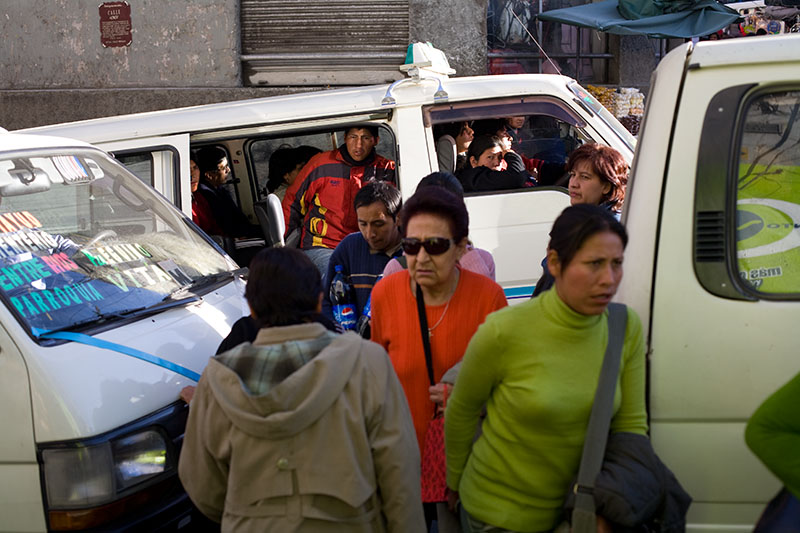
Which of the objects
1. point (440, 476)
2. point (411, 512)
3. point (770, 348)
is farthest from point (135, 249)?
point (770, 348)

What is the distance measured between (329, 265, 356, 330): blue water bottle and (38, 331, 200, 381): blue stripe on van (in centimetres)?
76

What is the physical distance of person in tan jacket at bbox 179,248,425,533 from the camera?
7.57ft

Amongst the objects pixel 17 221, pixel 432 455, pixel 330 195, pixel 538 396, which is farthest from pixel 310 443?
pixel 330 195

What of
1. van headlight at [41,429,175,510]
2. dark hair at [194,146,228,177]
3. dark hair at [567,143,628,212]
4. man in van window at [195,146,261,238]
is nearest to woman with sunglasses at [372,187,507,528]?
van headlight at [41,429,175,510]

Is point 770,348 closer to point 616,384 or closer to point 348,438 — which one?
point 616,384

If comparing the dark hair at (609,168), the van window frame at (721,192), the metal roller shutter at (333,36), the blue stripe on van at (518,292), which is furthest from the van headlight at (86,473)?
the metal roller shutter at (333,36)

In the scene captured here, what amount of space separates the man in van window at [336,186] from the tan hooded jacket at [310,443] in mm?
3202

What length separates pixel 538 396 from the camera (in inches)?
93.8

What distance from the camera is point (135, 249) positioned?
404 cm

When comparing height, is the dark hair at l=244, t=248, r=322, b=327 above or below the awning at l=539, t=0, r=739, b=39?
below

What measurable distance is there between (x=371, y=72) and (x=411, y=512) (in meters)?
9.48

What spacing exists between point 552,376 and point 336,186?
140 inches

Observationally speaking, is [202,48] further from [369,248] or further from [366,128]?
[369,248]

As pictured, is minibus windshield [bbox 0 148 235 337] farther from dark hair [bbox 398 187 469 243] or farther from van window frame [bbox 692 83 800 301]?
van window frame [bbox 692 83 800 301]
